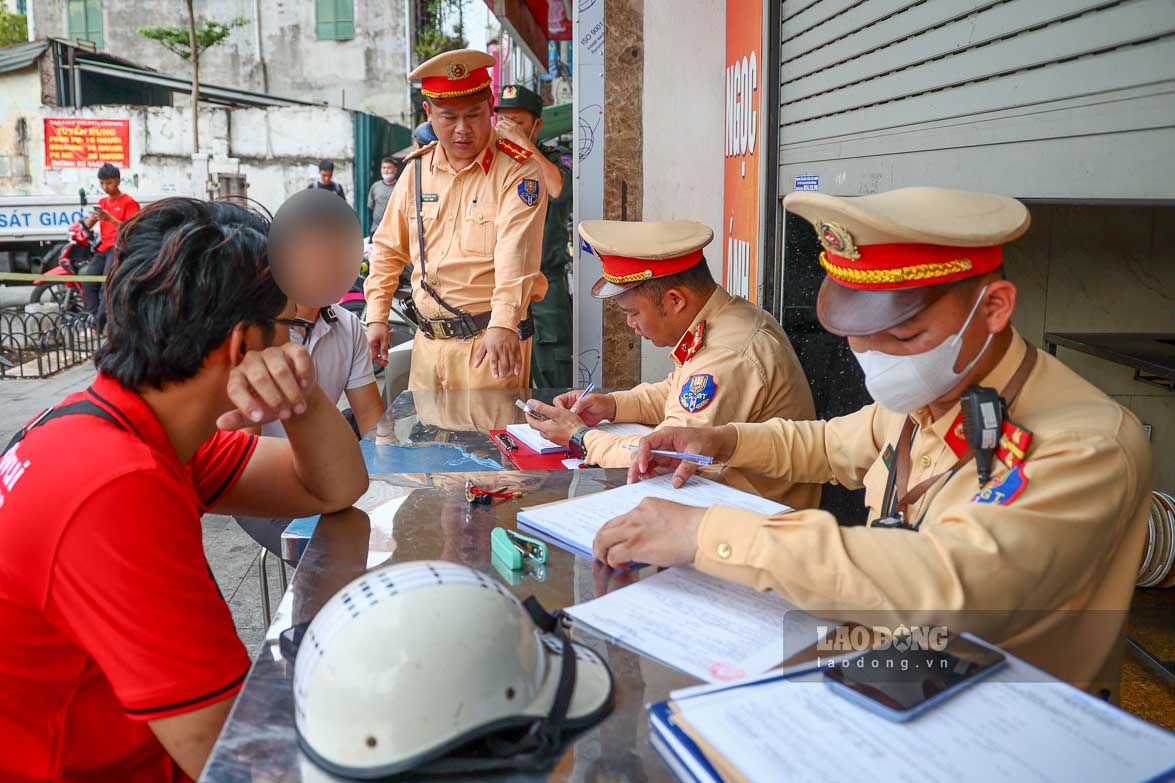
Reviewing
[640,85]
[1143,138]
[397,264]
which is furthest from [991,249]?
[640,85]

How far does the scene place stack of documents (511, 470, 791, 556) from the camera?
1.73m

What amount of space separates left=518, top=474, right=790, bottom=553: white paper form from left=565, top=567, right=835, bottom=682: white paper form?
226 mm

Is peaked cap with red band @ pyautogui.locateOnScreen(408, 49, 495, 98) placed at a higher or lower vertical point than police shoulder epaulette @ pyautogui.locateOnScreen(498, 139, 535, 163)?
higher

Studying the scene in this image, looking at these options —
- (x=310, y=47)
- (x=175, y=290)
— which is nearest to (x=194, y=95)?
(x=310, y=47)

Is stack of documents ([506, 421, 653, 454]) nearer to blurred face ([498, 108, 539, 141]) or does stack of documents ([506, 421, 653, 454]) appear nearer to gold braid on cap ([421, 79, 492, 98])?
gold braid on cap ([421, 79, 492, 98])

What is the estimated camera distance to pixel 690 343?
272cm

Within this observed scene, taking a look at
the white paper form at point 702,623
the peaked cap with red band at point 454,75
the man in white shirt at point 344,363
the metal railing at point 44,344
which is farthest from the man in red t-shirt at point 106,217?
the white paper form at point 702,623

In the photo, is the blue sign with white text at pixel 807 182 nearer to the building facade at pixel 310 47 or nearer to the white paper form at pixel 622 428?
the white paper form at pixel 622 428

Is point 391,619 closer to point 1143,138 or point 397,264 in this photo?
point 1143,138

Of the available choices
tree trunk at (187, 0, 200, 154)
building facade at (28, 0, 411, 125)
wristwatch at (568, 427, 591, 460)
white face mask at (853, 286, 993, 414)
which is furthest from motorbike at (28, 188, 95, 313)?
building facade at (28, 0, 411, 125)

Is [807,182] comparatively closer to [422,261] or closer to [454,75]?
[454,75]

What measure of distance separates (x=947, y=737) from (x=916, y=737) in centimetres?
3

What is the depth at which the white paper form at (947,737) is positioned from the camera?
95 cm

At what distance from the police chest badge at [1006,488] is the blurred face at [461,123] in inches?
124
